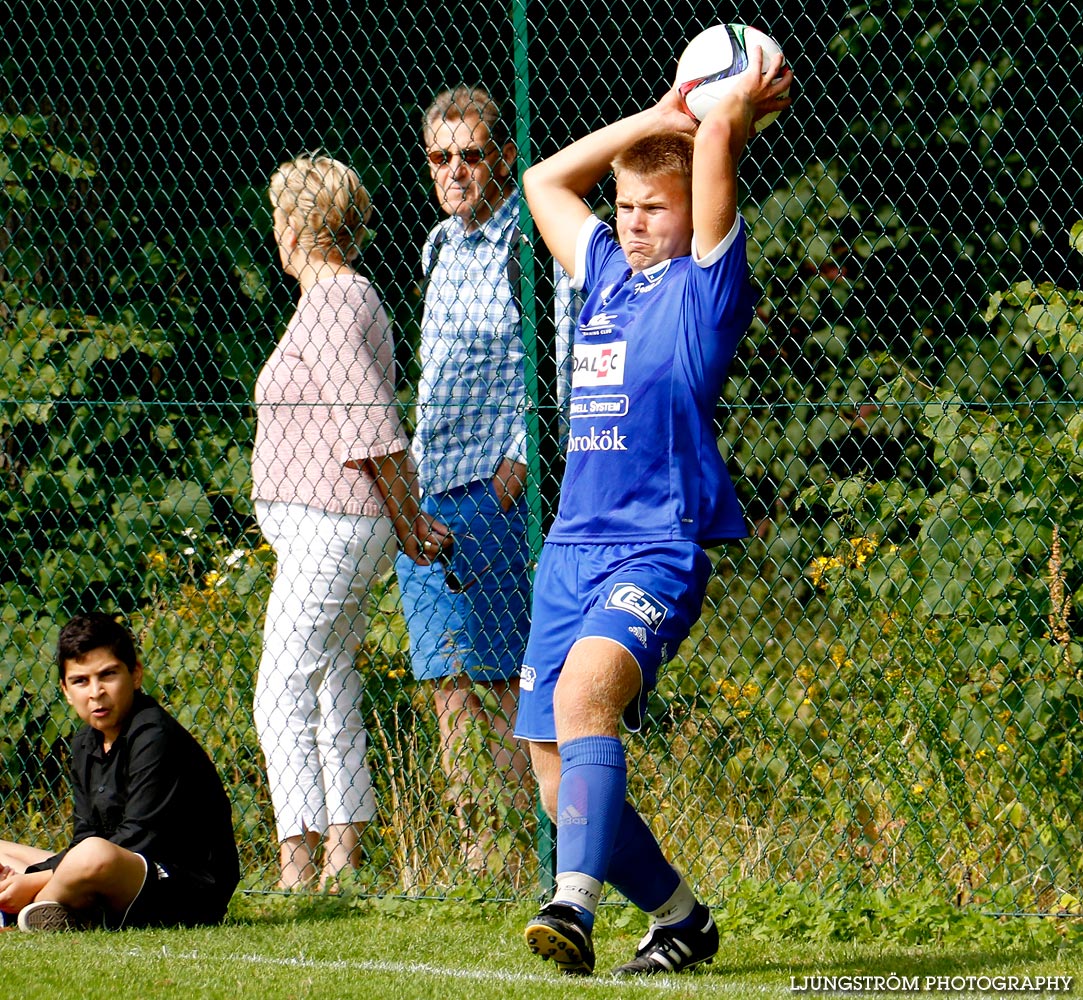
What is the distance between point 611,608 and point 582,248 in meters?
0.92

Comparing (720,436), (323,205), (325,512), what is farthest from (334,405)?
(720,436)

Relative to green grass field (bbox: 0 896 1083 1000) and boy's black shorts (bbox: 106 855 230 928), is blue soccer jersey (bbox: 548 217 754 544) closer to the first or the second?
green grass field (bbox: 0 896 1083 1000)

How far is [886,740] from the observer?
449cm

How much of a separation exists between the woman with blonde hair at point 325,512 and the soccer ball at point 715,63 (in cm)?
132

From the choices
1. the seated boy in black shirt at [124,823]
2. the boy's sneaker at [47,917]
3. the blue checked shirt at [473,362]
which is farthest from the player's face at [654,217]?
the boy's sneaker at [47,917]

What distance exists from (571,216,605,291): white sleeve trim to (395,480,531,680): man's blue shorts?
1051mm

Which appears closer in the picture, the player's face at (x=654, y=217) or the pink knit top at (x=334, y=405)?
the player's face at (x=654, y=217)

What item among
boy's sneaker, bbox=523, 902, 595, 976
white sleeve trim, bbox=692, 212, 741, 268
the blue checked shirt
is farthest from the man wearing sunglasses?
boy's sneaker, bbox=523, 902, 595, 976

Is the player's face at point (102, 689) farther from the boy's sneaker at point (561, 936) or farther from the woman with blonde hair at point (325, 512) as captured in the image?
the boy's sneaker at point (561, 936)

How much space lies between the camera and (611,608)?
336 centimetres

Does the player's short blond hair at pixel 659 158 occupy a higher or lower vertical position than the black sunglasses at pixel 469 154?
lower

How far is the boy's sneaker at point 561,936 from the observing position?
3158 mm

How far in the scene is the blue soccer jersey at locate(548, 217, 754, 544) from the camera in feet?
11.4

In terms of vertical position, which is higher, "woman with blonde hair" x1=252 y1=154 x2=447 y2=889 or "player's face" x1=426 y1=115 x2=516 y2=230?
"player's face" x1=426 y1=115 x2=516 y2=230
